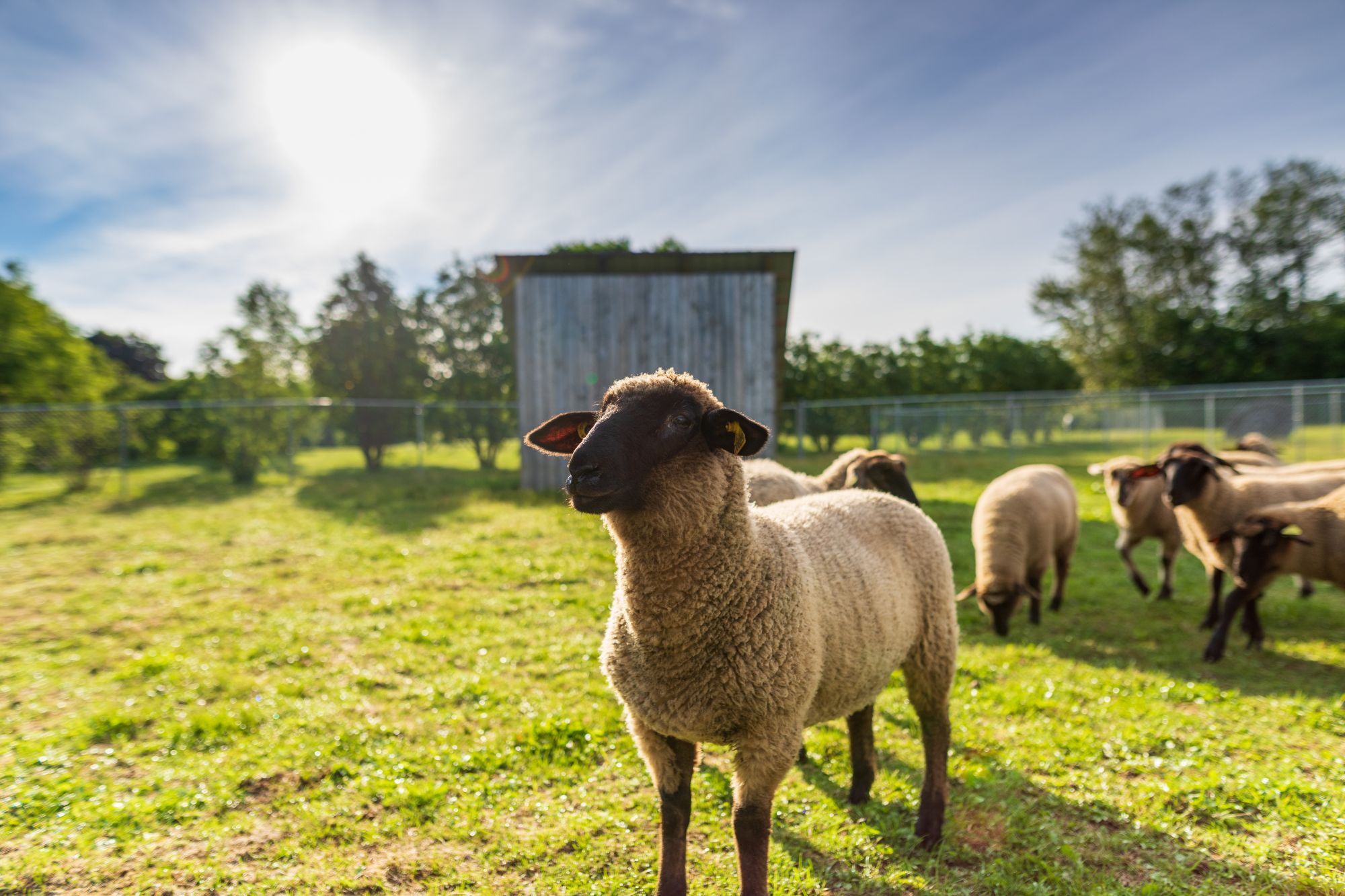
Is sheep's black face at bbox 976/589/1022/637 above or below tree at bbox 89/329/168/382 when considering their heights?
below

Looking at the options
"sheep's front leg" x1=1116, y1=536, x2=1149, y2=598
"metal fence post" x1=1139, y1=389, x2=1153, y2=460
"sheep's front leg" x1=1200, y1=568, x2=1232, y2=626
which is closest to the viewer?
"sheep's front leg" x1=1200, y1=568, x2=1232, y2=626

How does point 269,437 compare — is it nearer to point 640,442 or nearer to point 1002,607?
point 1002,607

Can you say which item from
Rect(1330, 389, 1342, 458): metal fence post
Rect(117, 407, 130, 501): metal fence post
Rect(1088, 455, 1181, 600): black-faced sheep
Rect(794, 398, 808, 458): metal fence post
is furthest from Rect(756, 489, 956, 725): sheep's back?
Rect(1330, 389, 1342, 458): metal fence post

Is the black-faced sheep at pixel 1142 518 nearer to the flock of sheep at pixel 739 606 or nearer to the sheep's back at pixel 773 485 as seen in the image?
the sheep's back at pixel 773 485

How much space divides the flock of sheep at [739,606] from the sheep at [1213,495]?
15.9 feet

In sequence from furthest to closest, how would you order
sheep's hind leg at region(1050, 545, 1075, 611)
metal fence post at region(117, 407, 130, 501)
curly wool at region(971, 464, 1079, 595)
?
metal fence post at region(117, 407, 130, 501) < sheep's hind leg at region(1050, 545, 1075, 611) < curly wool at region(971, 464, 1079, 595)

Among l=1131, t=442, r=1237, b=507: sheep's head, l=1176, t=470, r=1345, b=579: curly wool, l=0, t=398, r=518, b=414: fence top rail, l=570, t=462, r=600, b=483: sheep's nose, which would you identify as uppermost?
l=0, t=398, r=518, b=414: fence top rail

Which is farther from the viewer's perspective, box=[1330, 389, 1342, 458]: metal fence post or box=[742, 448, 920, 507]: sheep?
box=[1330, 389, 1342, 458]: metal fence post

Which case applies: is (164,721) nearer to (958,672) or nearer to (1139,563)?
(958,672)

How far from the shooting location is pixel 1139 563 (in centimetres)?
911

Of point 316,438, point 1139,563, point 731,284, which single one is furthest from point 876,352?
point 316,438

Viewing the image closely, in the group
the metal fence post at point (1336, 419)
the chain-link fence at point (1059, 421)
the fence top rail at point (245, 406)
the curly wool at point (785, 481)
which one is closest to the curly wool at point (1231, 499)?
the curly wool at point (785, 481)

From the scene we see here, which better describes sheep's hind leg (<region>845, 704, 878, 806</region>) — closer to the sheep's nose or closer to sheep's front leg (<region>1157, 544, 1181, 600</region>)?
the sheep's nose

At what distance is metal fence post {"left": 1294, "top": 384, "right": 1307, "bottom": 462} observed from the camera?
1652cm
